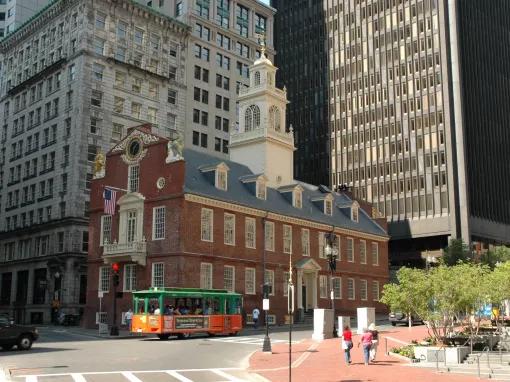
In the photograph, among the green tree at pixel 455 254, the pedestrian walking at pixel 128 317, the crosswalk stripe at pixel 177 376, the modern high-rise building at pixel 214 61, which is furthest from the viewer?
the modern high-rise building at pixel 214 61

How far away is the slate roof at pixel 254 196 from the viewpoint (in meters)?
53.3

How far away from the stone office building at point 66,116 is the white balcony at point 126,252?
2118cm

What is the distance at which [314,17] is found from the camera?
5349 inches

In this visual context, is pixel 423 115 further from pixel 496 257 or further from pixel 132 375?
pixel 132 375

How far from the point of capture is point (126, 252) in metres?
51.8

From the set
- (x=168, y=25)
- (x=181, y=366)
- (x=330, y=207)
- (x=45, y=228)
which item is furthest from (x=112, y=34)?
(x=181, y=366)

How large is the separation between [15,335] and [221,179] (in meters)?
26.4

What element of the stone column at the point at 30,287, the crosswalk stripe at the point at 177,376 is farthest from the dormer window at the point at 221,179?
the stone column at the point at 30,287

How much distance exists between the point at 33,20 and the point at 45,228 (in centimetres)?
2948

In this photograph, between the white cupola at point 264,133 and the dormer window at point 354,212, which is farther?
the dormer window at point 354,212

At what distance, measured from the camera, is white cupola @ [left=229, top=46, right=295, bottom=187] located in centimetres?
6619

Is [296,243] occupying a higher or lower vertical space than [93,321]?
higher

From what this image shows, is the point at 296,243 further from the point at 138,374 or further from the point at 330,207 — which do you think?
the point at 138,374

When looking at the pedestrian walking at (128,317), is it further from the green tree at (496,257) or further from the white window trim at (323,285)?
the green tree at (496,257)
